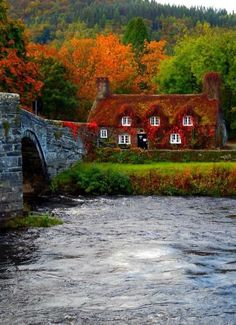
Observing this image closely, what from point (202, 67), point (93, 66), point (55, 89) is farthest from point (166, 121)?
point (93, 66)

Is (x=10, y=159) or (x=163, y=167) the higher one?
(x=10, y=159)

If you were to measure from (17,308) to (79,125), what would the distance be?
32.3 metres

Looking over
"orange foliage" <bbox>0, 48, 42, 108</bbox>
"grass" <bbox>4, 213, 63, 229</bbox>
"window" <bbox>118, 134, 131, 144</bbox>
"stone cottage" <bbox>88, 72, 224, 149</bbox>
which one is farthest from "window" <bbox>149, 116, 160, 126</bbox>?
"grass" <bbox>4, 213, 63, 229</bbox>

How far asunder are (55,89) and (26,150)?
26509mm

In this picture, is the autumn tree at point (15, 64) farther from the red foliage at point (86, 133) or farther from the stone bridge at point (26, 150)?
the stone bridge at point (26, 150)

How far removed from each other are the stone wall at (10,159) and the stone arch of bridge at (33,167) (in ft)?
32.1

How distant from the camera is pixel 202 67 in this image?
67875mm

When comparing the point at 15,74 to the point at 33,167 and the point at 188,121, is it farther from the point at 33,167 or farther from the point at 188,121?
the point at 188,121

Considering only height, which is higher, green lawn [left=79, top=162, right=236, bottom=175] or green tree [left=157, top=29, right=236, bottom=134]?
green tree [left=157, top=29, right=236, bottom=134]

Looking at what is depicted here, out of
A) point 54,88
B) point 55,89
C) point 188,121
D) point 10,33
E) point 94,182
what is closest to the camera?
point 94,182

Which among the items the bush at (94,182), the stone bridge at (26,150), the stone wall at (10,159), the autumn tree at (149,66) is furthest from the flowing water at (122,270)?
the autumn tree at (149,66)

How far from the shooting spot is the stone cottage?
5856cm

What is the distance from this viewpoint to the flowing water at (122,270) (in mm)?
16766

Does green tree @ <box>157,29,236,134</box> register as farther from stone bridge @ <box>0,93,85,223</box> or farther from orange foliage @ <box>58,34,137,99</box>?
stone bridge @ <box>0,93,85,223</box>
